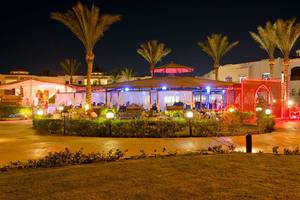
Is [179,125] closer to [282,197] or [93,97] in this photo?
[282,197]

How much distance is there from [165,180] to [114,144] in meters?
5.42

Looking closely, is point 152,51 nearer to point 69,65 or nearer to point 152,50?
point 152,50

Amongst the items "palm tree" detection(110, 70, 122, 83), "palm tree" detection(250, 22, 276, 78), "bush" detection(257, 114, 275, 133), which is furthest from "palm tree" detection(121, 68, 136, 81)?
"bush" detection(257, 114, 275, 133)

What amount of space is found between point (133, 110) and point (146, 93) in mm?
8376

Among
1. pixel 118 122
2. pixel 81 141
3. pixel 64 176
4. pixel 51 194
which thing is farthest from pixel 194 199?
pixel 118 122

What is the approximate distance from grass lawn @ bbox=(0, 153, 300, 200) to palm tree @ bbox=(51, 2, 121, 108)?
15.5m

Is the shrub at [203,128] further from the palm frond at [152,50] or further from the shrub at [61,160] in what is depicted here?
the palm frond at [152,50]

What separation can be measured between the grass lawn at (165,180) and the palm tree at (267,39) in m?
22.1

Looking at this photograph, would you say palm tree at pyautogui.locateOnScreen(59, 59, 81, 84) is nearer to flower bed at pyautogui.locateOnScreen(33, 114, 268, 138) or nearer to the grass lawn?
flower bed at pyautogui.locateOnScreen(33, 114, 268, 138)

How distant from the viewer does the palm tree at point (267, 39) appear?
27969 millimetres

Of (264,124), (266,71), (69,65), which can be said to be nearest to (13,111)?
(264,124)

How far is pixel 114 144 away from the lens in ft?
36.2

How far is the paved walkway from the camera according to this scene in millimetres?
9805

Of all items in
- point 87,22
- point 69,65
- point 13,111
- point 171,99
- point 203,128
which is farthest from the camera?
point 69,65
